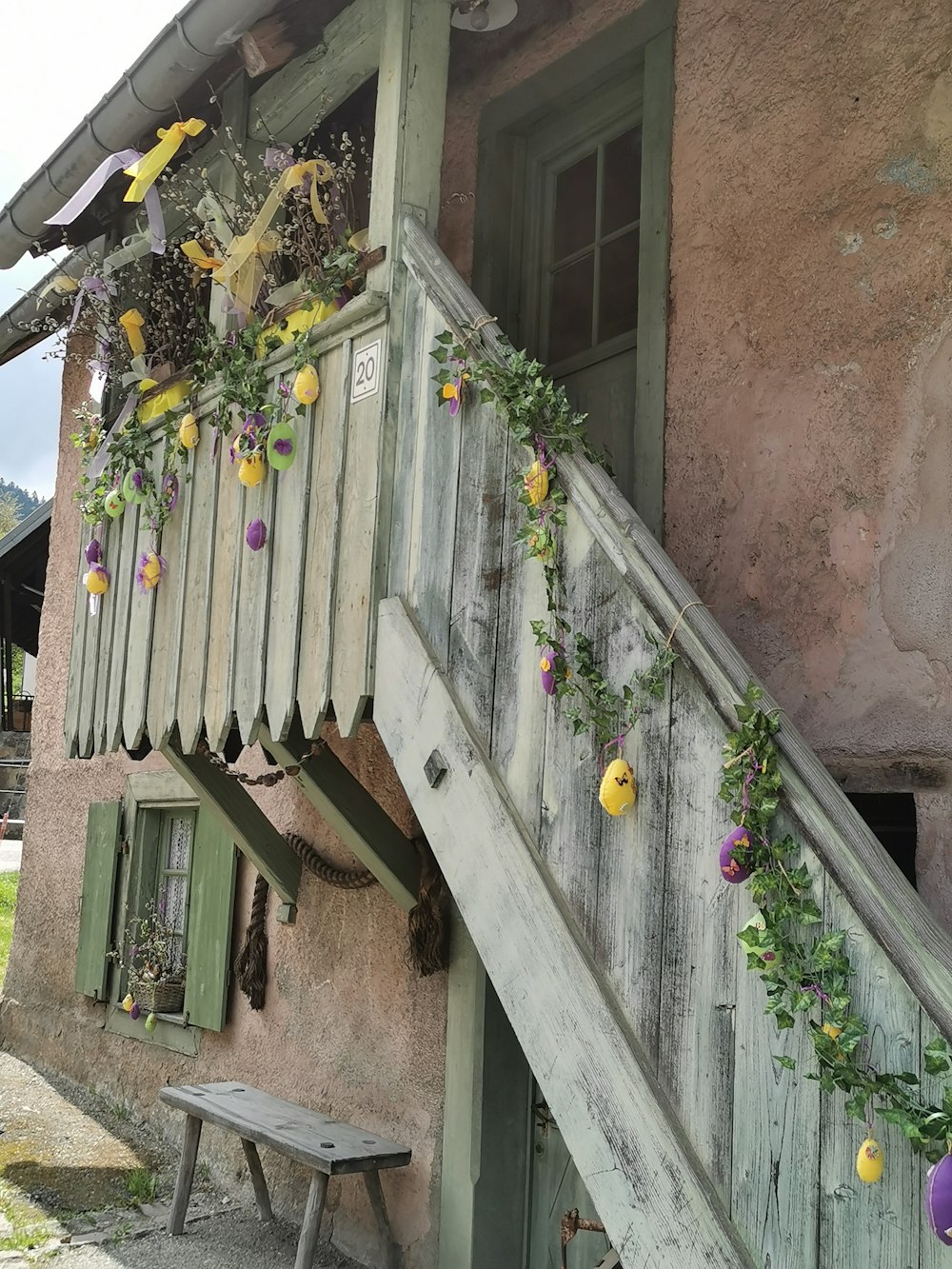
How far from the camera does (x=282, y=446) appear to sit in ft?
11.1

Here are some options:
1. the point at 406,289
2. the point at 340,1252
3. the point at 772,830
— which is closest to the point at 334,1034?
the point at 340,1252

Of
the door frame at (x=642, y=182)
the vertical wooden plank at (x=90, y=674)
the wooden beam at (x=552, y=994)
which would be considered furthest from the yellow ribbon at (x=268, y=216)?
the wooden beam at (x=552, y=994)

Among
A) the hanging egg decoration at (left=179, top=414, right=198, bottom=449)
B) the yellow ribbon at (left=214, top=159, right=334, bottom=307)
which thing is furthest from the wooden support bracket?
the yellow ribbon at (left=214, top=159, right=334, bottom=307)

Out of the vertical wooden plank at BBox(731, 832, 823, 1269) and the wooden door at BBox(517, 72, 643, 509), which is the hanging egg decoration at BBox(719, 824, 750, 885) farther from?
the wooden door at BBox(517, 72, 643, 509)

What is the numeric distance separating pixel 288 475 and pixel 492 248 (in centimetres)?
150

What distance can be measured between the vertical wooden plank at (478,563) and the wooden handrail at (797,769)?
0.18 meters

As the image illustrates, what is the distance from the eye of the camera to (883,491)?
9.55 ft

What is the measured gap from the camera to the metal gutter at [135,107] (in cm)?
365

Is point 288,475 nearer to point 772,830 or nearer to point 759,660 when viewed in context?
point 759,660

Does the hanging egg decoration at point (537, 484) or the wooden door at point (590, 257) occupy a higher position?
the wooden door at point (590, 257)

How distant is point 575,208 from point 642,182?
603mm

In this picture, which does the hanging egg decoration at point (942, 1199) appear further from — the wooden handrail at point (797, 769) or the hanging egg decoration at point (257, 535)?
the hanging egg decoration at point (257, 535)

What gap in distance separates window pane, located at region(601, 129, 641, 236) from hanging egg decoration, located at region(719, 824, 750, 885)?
2758 millimetres

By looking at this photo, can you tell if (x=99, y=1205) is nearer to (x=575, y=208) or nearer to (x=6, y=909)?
(x=575, y=208)
